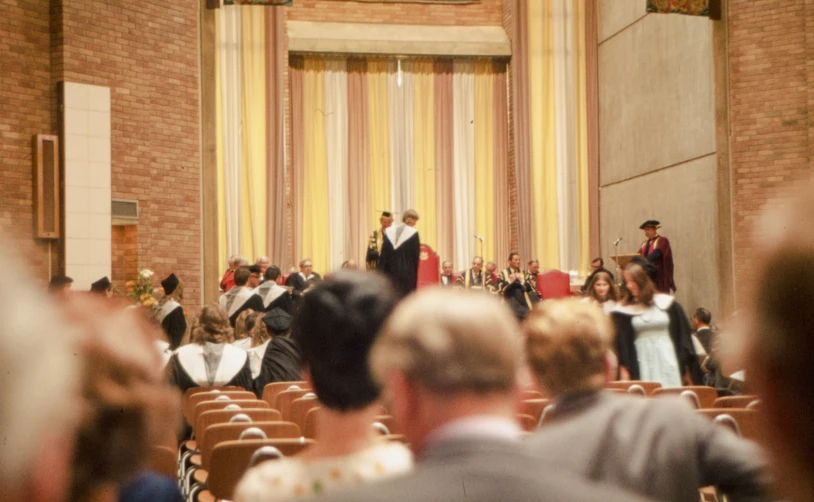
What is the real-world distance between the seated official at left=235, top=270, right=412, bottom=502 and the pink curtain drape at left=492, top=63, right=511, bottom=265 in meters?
17.0

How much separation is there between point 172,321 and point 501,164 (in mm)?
→ 10300

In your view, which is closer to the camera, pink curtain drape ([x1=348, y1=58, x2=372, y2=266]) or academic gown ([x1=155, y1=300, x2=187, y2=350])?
academic gown ([x1=155, y1=300, x2=187, y2=350])

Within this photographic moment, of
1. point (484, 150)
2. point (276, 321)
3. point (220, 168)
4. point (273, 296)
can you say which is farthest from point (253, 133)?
point (276, 321)

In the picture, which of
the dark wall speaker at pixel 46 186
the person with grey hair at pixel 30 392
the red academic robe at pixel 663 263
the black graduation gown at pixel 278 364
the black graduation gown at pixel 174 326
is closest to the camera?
the person with grey hair at pixel 30 392

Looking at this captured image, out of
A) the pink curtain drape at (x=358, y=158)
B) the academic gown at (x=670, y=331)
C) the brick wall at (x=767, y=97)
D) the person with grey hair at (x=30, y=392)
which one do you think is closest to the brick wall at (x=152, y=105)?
the pink curtain drape at (x=358, y=158)

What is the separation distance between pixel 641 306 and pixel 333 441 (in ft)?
14.3

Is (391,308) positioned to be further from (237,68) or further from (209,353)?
(237,68)

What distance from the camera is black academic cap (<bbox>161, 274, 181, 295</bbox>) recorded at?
34.3ft

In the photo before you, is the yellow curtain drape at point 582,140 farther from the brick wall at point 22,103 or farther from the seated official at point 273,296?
the brick wall at point 22,103

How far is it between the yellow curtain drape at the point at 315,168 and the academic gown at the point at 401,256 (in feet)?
23.7

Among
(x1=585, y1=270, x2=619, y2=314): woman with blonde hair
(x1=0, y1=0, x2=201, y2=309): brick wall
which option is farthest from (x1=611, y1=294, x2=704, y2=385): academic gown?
(x1=0, y1=0, x2=201, y2=309): brick wall

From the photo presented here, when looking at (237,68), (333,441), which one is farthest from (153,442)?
(237,68)

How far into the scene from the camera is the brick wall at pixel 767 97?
42.0ft

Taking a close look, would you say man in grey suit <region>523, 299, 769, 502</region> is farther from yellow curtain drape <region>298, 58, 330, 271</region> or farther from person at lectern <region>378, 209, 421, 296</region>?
yellow curtain drape <region>298, 58, 330, 271</region>
